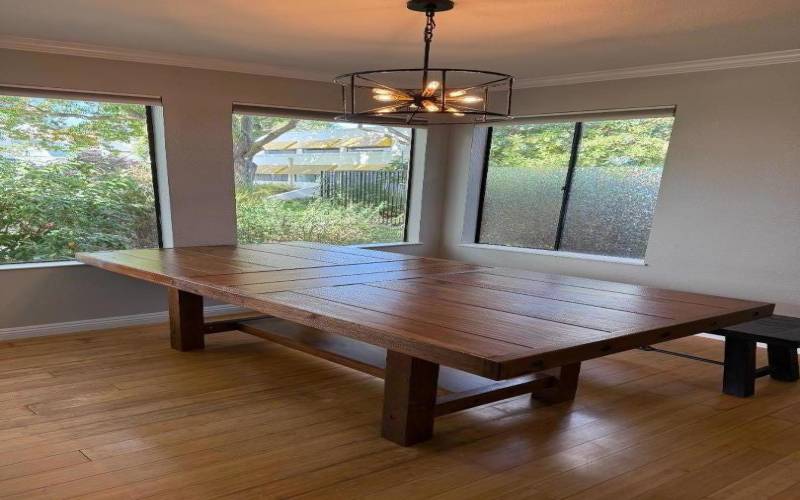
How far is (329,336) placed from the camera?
320cm

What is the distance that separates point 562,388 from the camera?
281 centimetres

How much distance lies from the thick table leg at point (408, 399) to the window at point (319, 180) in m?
2.77

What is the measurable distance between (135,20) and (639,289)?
2946 mm

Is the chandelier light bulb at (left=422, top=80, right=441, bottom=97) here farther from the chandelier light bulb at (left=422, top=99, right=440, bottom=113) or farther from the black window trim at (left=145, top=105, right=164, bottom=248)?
the black window trim at (left=145, top=105, right=164, bottom=248)

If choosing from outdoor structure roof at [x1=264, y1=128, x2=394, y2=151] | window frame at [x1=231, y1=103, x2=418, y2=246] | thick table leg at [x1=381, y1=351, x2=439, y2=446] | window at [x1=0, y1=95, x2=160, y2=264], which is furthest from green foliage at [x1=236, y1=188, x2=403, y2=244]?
thick table leg at [x1=381, y1=351, x2=439, y2=446]

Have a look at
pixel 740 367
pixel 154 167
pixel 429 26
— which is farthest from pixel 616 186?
pixel 154 167

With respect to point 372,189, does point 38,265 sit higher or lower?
lower

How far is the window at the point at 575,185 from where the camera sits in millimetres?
4444

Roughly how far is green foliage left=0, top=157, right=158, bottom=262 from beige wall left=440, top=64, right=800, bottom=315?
3592 mm

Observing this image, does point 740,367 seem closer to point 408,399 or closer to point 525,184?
point 408,399

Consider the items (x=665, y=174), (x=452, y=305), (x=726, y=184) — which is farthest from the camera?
(x=665, y=174)

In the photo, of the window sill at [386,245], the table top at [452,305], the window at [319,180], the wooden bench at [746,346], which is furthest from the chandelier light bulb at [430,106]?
the window sill at [386,245]

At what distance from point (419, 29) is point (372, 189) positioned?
2.49 metres

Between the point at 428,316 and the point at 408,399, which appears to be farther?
the point at 408,399
